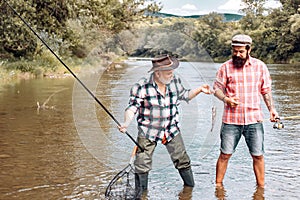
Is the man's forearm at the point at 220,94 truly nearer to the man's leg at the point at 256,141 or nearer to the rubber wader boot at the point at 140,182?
the man's leg at the point at 256,141

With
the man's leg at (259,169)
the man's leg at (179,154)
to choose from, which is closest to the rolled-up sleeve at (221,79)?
the man's leg at (179,154)

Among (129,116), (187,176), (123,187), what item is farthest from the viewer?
(187,176)

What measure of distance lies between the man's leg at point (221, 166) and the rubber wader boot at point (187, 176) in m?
0.30

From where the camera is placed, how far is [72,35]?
1141 inches

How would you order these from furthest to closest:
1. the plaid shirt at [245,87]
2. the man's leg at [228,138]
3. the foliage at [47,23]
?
the foliage at [47,23], the man's leg at [228,138], the plaid shirt at [245,87]

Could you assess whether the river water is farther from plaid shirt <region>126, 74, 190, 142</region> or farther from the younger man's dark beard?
the younger man's dark beard

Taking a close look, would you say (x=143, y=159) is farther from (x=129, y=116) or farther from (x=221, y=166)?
(x=221, y=166)

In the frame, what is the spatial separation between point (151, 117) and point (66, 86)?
50.3 ft

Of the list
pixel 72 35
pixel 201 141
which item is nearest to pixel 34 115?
pixel 201 141

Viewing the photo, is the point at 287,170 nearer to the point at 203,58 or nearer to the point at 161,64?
the point at 203,58

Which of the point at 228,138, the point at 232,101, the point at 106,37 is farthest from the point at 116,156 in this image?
the point at 232,101

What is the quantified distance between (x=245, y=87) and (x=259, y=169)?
98 centimetres

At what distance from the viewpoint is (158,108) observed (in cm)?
532

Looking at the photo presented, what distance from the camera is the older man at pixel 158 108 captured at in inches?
209
